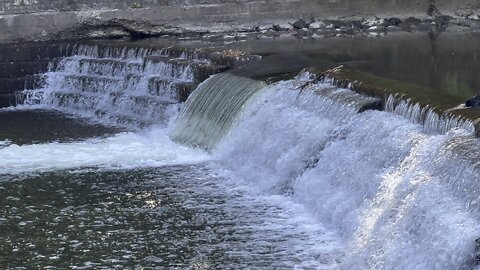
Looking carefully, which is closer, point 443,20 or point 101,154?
point 101,154

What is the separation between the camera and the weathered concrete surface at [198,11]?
2558 centimetres

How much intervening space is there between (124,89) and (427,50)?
757cm

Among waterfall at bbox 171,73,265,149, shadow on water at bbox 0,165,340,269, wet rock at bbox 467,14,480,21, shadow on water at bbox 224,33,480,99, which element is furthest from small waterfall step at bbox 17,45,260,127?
wet rock at bbox 467,14,480,21

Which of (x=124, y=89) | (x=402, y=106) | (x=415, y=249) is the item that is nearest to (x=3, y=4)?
(x=124, y=89)

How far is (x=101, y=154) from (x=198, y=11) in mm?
11989

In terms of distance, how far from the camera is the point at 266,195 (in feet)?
43.7

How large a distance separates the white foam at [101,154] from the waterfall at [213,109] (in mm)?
299

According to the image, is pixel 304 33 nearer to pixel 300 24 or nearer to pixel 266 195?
pixel 300 24

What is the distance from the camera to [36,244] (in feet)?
36.7

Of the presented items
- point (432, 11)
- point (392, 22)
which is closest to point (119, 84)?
point (392, 22)

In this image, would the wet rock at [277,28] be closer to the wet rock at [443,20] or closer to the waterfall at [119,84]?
the wet rock at [443,20]

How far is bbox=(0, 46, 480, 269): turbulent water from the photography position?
941 cm

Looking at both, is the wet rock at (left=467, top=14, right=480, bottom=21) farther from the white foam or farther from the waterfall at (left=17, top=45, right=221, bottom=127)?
the white foam

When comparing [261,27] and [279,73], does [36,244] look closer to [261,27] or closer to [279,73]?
[279,73]
